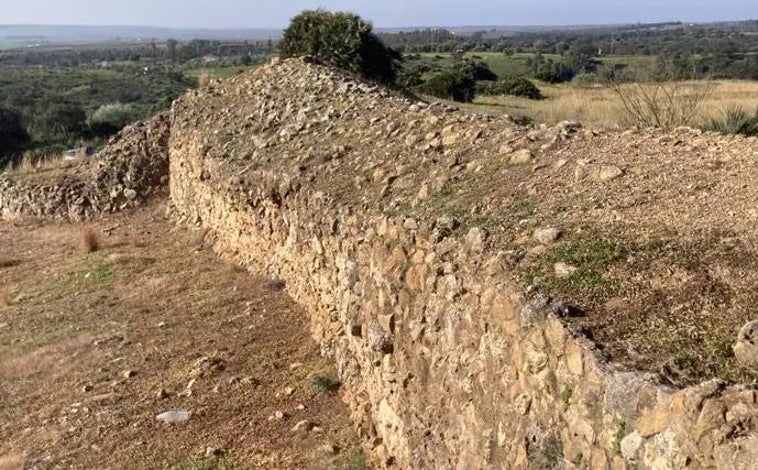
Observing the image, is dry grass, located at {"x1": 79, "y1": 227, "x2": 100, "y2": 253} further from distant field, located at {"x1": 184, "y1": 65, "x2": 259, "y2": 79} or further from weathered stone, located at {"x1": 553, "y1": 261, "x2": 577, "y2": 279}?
weathered stone, located at {"x1": 553, "y1": 261, "x2": 577, "y2": 279}

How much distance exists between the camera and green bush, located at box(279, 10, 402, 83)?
19062 mm

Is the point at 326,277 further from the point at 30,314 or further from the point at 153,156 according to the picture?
the point at 153,156

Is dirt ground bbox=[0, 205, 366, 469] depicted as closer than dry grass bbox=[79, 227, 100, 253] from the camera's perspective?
Yes

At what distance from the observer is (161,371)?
24.8 feet

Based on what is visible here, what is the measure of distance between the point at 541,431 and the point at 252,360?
403 cm

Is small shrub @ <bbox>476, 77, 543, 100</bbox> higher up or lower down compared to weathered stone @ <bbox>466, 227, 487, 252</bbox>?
higher up

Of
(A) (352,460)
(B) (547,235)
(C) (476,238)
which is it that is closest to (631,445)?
(B) (547,235)

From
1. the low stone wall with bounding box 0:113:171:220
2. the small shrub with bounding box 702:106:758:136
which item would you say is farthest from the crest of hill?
the low stone wall with bounding box 0:113:171:220

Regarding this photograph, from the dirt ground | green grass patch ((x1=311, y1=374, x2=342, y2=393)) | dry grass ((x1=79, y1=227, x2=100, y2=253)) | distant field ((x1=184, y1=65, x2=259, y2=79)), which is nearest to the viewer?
the dirt ground

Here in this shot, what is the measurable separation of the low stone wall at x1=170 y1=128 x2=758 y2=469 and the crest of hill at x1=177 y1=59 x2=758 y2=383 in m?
0.16

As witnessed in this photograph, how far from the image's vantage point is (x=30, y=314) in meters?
9.62

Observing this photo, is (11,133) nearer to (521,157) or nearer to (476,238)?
(521,157)

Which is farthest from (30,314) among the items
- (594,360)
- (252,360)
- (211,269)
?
(594,360)

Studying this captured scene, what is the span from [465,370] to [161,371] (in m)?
3.72
